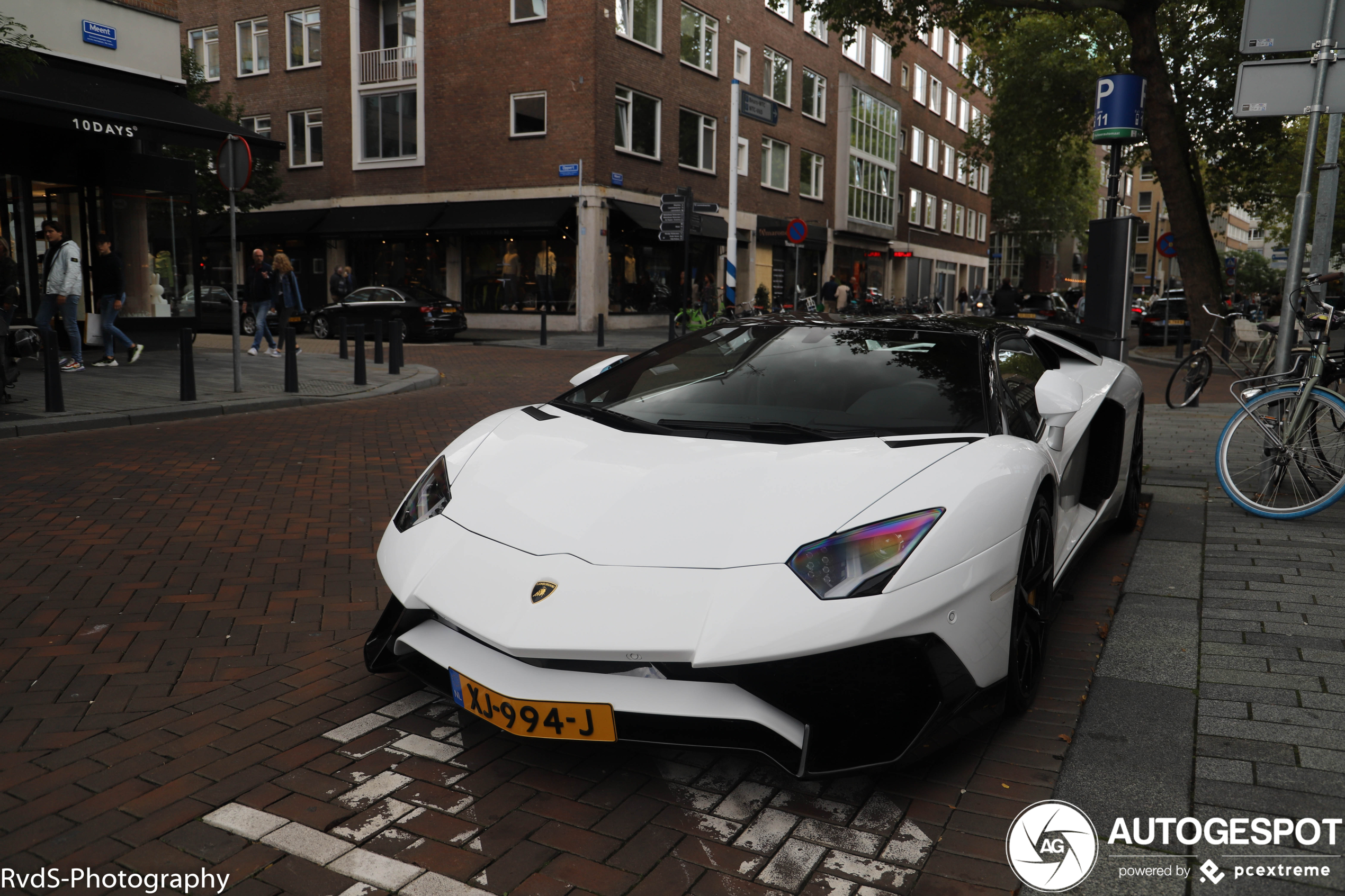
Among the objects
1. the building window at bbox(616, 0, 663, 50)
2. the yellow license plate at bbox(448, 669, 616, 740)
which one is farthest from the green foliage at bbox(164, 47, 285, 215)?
the yellow license plate at bbox(448, 669, 616, 740)

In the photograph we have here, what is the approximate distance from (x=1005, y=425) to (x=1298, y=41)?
175 inches

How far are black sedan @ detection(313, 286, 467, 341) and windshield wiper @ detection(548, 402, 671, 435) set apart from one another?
20.5 meters

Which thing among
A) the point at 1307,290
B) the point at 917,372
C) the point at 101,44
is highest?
the point at 101,44

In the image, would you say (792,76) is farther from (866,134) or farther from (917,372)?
(917,372)

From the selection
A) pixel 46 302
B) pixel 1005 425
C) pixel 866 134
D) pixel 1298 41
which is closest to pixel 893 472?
pixel 1005 425

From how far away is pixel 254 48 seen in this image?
34562 mm

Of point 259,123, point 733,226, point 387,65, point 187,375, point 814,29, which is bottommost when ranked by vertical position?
point 187,375

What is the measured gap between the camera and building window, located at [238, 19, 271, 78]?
34.2m

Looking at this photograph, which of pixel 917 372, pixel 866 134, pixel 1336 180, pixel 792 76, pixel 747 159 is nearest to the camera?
pixel 917 372

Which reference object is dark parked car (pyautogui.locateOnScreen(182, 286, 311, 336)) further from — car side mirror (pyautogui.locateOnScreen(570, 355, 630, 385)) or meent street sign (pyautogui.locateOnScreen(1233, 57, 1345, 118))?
meent street sign (pyautogui.locateOnScreen(1233, 57, 1345, 118))

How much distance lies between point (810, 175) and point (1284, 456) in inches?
1420

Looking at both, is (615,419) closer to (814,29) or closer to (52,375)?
(52,375)

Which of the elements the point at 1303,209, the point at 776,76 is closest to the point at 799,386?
the point at 1303,209

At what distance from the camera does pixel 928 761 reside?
2.90 metres
